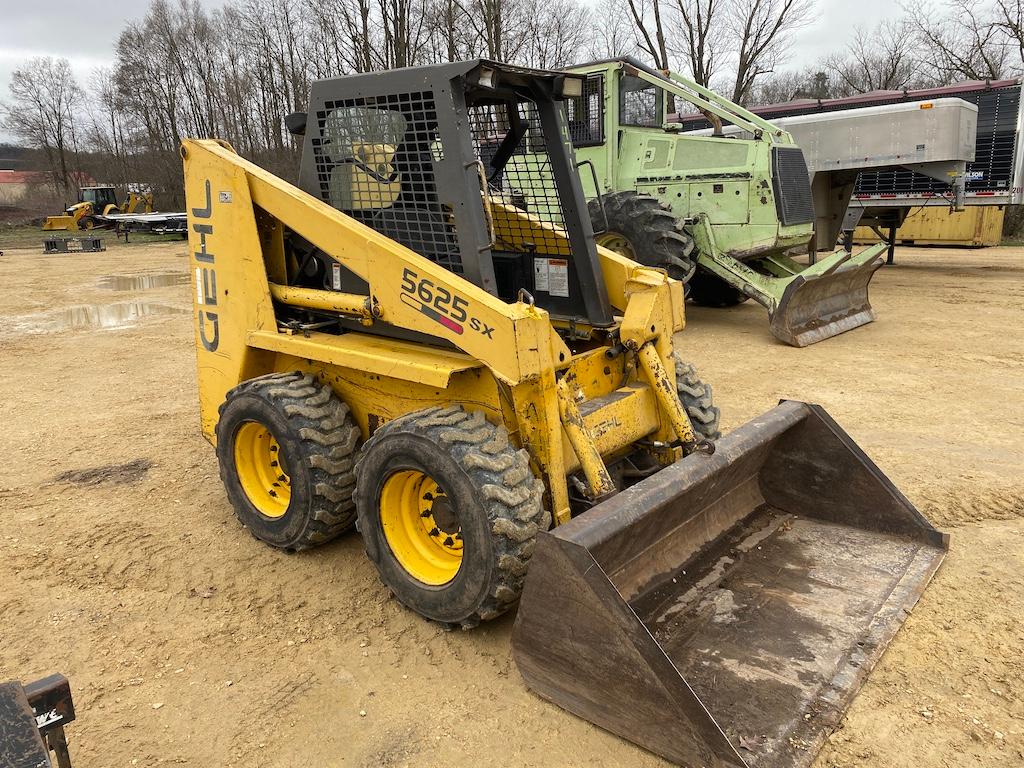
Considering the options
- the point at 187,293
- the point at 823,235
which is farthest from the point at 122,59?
the point at 823,235

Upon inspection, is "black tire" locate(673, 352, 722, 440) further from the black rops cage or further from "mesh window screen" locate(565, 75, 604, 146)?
"mesh window screen" locate(565, 75, 604, 146)

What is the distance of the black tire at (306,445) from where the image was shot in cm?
365

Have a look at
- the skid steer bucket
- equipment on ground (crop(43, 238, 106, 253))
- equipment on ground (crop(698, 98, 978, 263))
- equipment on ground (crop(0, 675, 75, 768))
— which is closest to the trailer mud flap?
equipment on ground (crop(698, 98, 978, 263))

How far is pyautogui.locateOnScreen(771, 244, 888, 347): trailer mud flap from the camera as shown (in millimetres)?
8305


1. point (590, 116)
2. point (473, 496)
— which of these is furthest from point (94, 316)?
point (473, 496)

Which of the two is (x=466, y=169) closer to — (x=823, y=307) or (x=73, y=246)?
(x=823, y=307)

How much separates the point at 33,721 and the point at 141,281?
16650 millimetres

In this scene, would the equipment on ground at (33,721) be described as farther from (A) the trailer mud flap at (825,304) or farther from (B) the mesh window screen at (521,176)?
(A) the trailer mud flap at (825,304)

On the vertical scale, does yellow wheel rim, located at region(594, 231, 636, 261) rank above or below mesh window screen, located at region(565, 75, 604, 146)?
below

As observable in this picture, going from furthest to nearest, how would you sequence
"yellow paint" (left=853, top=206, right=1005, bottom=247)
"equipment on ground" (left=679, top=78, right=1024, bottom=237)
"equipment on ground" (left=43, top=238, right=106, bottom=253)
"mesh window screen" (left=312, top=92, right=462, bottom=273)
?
"equipment on ground" (left=43, top=238, right=106, bottom=253), "yellow paint" (left=853, top=206, right=1005, bottom=247), "equipment on ground" (left=679, top=78, right=1024, bottom=237), "mesh window screen" (left=312, top=92, right=462, bottom=273)

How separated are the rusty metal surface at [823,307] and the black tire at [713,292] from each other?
177 cm

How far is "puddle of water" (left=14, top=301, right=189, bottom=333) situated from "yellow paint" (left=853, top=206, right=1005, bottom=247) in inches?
597

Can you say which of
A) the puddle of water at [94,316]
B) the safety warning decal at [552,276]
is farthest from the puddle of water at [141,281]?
the safety warning decal at [552,276]

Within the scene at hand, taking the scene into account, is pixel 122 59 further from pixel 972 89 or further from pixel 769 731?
pixel 769 731
